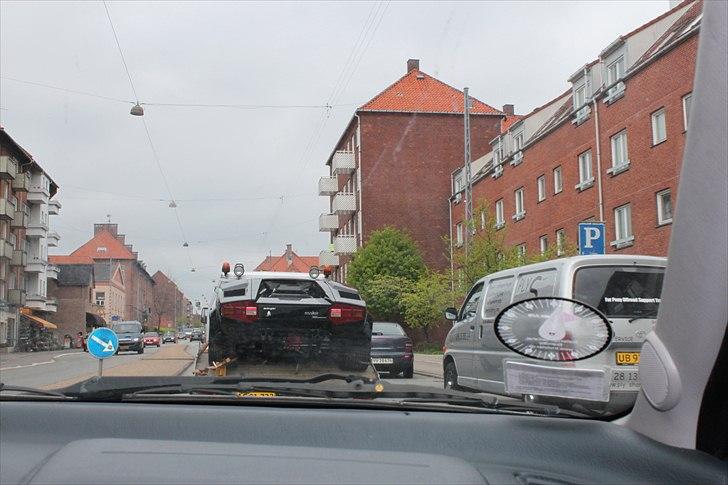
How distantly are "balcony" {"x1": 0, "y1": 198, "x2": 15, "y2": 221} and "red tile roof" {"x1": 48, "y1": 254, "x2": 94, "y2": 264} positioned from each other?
0.30 m

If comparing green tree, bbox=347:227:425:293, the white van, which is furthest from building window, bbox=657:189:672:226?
green tree, bbox=347:227:425:293

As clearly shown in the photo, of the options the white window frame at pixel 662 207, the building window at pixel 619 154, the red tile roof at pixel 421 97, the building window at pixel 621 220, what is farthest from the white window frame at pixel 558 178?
the white window frame at pixel 662 207

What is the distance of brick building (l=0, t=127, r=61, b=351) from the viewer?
372 cm

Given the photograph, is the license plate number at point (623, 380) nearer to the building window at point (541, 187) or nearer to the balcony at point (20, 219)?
the building window at point (541, 187)

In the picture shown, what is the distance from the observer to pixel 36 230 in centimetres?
407

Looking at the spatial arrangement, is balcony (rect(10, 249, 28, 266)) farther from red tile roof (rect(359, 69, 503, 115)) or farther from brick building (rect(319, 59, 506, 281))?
red tile roof (rect(359, 69, 503, 115))

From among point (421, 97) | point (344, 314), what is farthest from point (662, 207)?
point (421, 97)

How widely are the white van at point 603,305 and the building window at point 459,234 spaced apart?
1386mm

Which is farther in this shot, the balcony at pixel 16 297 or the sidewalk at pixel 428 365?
the balcony at pixel 16 297

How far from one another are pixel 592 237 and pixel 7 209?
309cm

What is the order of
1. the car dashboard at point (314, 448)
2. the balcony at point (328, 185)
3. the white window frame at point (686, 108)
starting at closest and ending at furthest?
1. the car dashboard at point (314, 448)
2. the white window frame at point (686, 108)
3. the balcony at point (328, 185)

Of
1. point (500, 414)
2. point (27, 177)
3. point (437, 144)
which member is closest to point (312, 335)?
point (500, 414)

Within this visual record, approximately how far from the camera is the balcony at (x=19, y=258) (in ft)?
13.3

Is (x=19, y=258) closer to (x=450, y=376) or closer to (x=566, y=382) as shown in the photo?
(x=450, y=376)
